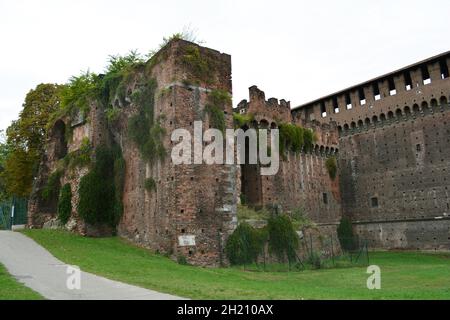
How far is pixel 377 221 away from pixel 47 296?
99.5 ft

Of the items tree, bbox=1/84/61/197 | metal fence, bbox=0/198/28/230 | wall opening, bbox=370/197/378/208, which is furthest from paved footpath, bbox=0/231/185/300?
wall opening, bbox=370/197/378/208

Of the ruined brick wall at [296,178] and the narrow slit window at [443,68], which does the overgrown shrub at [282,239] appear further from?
the narrow slit window at [443,68]

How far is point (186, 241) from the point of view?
18062mm

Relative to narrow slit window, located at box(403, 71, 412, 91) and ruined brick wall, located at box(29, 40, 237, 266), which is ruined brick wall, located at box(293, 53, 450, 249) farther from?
ruined brick wall, located at box(29, 40, 237, 266)

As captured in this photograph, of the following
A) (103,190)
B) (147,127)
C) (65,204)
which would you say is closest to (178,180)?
(147,127)

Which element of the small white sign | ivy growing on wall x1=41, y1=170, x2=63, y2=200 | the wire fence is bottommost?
the wire fence

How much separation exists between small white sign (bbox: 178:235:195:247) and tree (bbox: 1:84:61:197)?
1721cm

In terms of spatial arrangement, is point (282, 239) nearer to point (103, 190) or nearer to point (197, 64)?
point (197, 64)

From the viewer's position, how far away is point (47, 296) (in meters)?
8.66

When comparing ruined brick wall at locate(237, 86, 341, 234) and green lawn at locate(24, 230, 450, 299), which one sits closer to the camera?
green lawn at locate(24, 230, 450, 299)

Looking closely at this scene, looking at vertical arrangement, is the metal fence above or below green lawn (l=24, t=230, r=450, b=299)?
above

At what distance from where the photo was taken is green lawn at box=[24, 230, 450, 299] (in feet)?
33.8

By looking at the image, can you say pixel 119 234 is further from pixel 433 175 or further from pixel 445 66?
pixel 445 66
